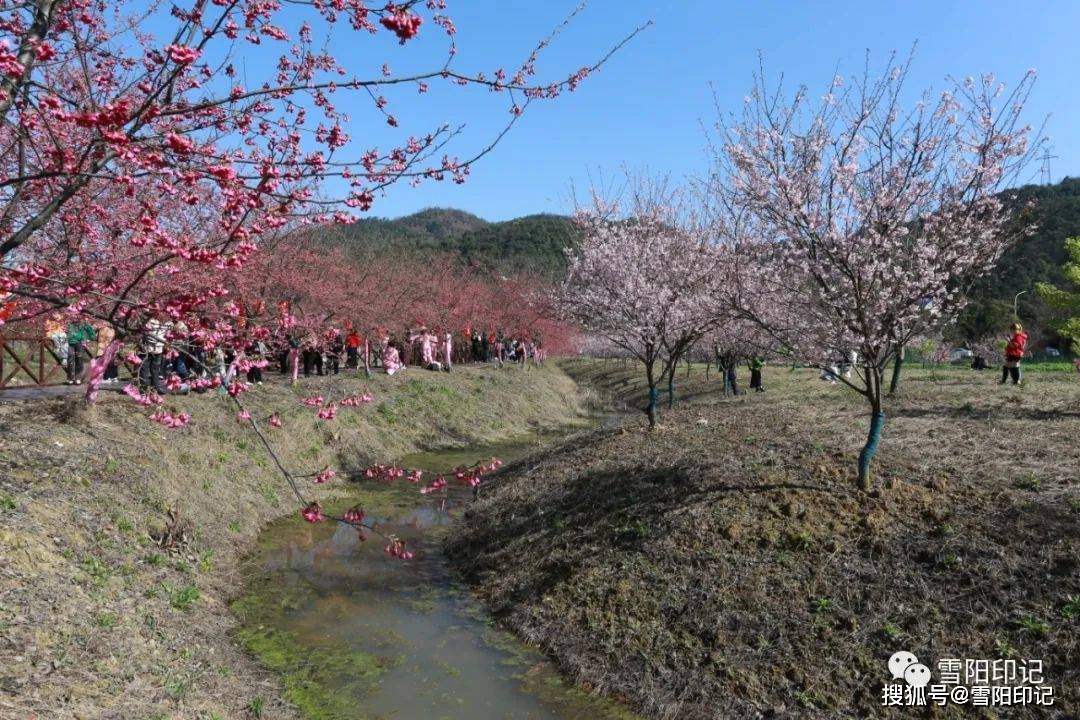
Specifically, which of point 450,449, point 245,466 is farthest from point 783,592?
point 450,449

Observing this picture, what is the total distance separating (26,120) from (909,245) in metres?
8.70

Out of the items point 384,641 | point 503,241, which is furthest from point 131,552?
point 503,241

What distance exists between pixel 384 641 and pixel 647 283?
10.2 meters

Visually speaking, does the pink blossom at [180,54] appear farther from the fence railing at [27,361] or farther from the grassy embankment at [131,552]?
the fence railing at [27,361]

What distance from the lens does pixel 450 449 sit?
2153 cm

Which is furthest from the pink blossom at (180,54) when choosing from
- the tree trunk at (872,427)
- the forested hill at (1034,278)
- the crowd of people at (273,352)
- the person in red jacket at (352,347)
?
the forested hill at (1034,278)

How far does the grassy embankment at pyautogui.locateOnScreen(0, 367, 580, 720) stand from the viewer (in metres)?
5.71

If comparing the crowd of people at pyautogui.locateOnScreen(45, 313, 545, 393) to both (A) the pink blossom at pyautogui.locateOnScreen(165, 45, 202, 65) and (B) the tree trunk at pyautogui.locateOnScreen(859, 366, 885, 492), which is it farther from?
(B) the tree trunk at pyautogui.locateOnScreen(859, 366, 885, 492)

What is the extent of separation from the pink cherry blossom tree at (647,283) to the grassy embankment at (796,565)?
349 cm

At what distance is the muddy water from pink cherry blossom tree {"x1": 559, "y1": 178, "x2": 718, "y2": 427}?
6.60m

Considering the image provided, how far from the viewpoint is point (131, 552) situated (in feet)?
27.9

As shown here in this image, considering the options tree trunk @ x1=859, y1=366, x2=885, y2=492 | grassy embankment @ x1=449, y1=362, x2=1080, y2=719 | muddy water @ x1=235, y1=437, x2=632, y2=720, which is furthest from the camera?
tree trunk @ x1=859, y1=366, x2=885, y2=492

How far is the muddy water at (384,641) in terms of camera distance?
6797 mm

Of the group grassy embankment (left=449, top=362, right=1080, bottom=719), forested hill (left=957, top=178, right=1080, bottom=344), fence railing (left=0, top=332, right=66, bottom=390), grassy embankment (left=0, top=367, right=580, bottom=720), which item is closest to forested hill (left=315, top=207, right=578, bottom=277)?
forested hill (left=957, top=178, right=1080, bottom=344)
